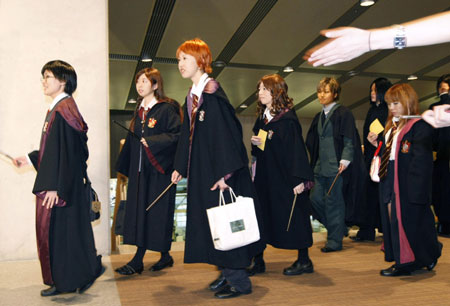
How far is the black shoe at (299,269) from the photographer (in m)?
3.19

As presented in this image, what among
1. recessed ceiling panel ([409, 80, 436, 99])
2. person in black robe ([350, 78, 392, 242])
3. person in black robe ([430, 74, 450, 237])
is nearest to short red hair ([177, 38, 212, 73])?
person in black robe ([350, 78, 392, 242])

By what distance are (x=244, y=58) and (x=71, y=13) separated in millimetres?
4515

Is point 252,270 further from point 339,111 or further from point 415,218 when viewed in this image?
point 339,111

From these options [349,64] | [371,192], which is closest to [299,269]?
[371,192]

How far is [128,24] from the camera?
22.0 feet

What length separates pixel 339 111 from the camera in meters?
4.25

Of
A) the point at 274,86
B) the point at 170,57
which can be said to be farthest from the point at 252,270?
the point at 170,57

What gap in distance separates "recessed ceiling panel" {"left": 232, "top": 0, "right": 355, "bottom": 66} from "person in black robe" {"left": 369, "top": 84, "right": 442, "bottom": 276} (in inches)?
135

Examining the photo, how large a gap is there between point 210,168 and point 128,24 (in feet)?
15.5

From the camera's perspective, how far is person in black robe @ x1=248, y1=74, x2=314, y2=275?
316 cm

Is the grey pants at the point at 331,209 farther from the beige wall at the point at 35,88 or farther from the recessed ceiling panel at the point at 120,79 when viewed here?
the recessed ceiling panel at the point at 120,79

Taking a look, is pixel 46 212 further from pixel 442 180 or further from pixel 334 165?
pixel 442 180

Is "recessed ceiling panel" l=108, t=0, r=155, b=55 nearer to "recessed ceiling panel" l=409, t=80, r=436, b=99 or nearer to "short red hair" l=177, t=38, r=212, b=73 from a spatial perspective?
"short red hair" l=177, t=38, r=212, b=73

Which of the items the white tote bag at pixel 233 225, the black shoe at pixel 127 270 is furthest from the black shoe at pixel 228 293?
the black shoe at pixel 127 270
